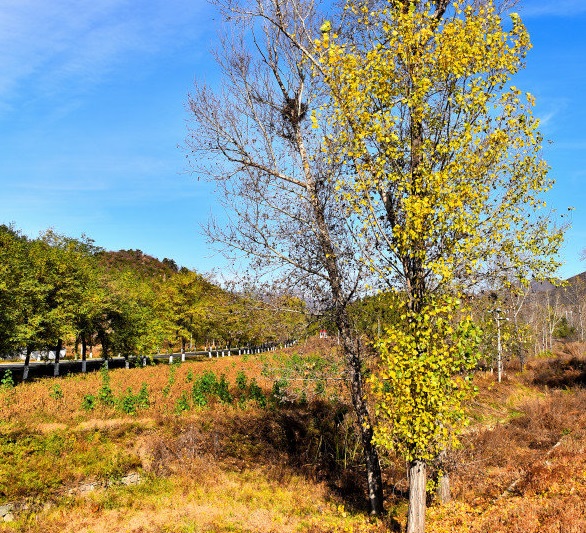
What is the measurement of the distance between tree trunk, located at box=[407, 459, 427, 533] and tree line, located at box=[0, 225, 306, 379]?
4.09m

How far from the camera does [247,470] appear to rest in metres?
12.5

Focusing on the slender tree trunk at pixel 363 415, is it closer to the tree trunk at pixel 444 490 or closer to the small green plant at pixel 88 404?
the tree trunk at pixel 444 490

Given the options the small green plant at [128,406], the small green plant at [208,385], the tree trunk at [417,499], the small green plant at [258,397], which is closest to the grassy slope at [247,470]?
the small green plant at [128,406]

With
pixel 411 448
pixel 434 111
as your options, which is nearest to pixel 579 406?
pixel 411 448

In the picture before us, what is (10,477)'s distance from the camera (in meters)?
10.2

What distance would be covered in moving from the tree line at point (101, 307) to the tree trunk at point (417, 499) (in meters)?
4.09

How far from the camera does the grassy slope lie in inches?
346

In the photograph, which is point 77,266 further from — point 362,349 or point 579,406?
point 579,406

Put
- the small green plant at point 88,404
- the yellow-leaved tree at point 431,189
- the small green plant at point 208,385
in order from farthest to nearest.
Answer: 1. the small green plant at point 208,385
2. the small green plant at point 88,404
3. the yellow-leaved tree at point 431,189

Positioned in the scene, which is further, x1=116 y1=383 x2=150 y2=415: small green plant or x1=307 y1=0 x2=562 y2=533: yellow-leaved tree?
x1=116 y1=383 x2=150 y2=415: small green plant

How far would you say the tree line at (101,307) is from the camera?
406 inches

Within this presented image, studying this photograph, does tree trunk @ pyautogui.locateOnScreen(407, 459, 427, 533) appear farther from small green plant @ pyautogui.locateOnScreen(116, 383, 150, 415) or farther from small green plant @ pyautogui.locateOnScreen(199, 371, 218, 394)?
small green plant @ pyautogui.locateOnScreen(199, 371, 218, 394)

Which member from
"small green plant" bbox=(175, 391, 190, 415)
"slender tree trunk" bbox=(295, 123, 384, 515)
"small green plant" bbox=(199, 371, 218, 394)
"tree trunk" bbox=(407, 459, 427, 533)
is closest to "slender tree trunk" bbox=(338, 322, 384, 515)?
"slender tree trunk" bbox=(295, 123, 384, 515)

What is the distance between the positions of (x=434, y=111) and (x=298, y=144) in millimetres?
4244
